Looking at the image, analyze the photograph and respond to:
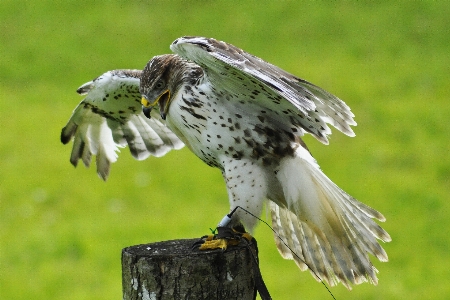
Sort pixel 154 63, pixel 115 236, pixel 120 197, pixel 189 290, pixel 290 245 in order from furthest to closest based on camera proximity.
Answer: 1. pixel 120 197
2. pixel 115 236
3. pixel 290 245
4. pixel 154 63
5. pixel 189 290

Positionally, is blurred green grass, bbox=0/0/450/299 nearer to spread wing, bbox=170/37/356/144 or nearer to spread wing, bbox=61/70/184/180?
spread wing, bbox=61/70/184/180

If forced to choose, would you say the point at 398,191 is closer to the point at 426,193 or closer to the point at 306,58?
the point at 426,193

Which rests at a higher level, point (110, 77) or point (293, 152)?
point (293, 152)

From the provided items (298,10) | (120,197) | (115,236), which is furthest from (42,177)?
(298,10)

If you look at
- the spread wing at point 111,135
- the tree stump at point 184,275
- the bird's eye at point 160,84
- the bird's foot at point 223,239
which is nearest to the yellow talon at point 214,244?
the bird's foot at point 223,239

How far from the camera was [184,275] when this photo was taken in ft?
12.2

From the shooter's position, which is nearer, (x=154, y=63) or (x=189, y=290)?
(x=189, y=290)

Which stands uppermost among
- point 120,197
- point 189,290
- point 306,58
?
point 189,290

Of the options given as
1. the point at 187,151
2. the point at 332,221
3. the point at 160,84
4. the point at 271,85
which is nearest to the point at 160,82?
the point at 160,84

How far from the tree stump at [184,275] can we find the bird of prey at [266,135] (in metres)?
0.76

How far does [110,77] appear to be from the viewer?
17.4 feet

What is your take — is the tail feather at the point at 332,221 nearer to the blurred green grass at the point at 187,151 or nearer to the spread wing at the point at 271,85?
the spread wing at the point at 271,85

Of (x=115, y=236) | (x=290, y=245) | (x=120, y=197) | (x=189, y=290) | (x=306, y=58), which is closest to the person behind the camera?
(x=189, y=290)

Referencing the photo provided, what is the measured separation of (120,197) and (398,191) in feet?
10.4
